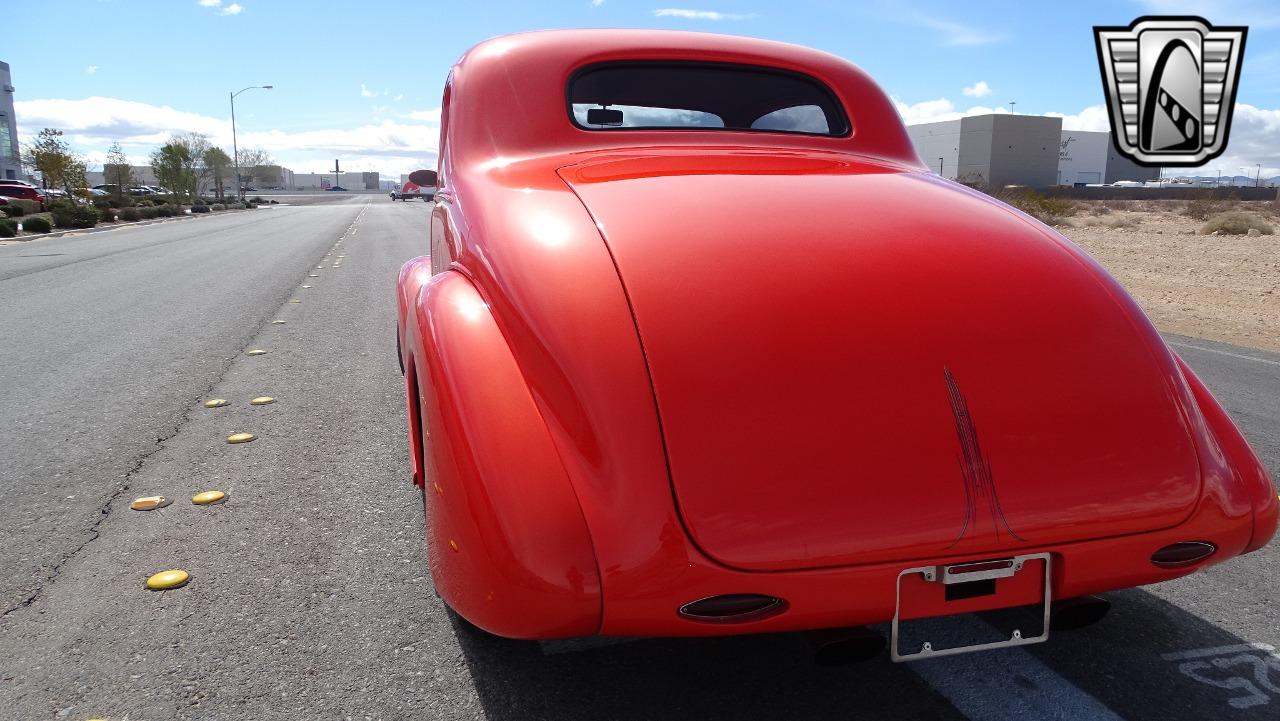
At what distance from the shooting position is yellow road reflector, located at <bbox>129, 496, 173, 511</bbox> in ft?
11.1

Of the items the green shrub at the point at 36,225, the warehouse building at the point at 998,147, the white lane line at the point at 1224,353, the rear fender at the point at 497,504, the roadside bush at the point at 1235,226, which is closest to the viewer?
the rear fender at the point at 497,504

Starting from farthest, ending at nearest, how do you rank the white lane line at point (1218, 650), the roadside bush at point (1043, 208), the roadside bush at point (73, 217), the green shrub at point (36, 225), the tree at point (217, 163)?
the tree at point (217, 163)
the roadside bush at point (73, 217)
the roadside bush at point (1043, 208)
the green shrub at point (36, 225)
the white lane line at point (1218, 650)

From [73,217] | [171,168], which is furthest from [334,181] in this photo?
[73,217]

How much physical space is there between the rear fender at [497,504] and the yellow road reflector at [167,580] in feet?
3.54

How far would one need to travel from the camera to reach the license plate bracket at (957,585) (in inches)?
71.3

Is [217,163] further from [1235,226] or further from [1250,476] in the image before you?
[1250,476]

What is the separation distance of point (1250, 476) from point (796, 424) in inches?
43.9

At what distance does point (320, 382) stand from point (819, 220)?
13.4 feet

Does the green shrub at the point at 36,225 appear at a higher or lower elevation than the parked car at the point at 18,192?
lower

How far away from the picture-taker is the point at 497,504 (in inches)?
72.1

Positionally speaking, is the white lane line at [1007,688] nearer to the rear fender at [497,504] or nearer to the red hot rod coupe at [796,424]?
the red hot rod coupe at [796,424]

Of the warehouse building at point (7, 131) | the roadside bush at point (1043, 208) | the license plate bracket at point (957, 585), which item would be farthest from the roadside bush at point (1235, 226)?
the warehouse building at point (7, 131)

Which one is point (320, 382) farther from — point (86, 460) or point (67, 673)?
point (67, 673)

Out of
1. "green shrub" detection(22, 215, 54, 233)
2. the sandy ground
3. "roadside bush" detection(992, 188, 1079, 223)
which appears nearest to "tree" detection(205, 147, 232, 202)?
"green shrub" detection(22, 215, 54, 233)
